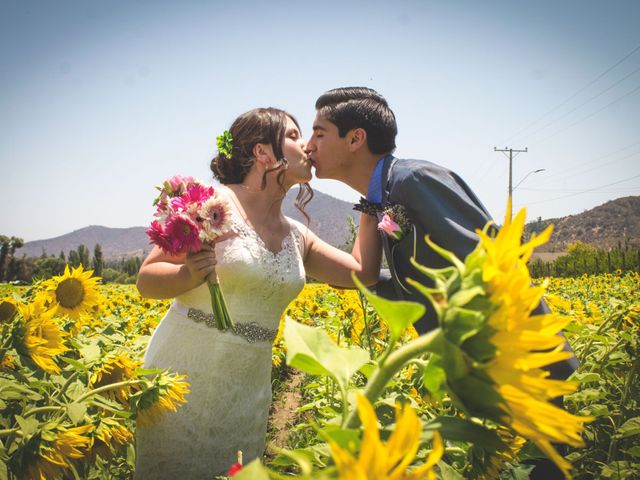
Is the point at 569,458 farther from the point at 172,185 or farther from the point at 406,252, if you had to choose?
the point at 172,185

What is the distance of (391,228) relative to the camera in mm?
1572

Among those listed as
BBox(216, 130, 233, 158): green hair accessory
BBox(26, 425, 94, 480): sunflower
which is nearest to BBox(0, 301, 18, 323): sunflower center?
BBox(26, 425, 94, 480): sunflower

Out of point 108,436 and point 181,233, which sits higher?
point 181,233

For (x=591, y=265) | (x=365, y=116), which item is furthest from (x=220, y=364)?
(x=591, y=265)

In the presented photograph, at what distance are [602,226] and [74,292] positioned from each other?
8788 cm

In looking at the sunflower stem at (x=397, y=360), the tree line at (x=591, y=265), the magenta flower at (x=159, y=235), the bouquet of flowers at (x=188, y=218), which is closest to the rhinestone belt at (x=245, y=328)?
the bouquet of flowers at (x=188, y=218)

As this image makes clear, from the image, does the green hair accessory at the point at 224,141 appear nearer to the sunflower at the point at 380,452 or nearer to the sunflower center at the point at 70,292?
the sunflower center at the point at 70,292

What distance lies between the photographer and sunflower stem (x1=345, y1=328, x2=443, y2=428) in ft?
1.17

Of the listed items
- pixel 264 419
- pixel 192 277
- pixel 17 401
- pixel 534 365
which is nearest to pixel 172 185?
pixel 192 277

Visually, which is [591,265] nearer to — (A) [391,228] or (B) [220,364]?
(A) [391,228]

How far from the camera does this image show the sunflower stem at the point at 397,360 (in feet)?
1.17

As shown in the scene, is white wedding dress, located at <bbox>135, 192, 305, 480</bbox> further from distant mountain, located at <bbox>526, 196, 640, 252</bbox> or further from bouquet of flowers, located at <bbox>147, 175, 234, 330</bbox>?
distant mountain, located at <bbox>526, 196, 640, 252</bbox>

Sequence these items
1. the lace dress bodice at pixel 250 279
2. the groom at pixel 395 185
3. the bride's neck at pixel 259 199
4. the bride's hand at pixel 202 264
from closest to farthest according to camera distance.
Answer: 1. the groom at pixel 395 185
2. the bride's hand at pixel 202 264
3. the lace dress bodice at pixel 250 279
4. the bride's neck at pixel 259 199

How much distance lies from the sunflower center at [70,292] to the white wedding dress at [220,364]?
64 centimetres
